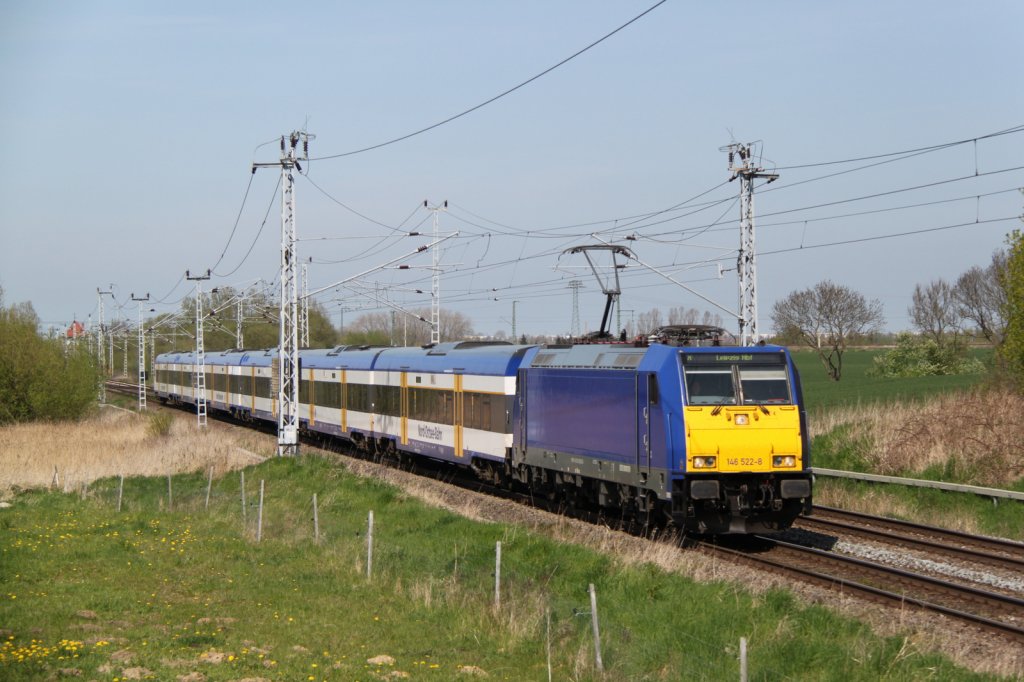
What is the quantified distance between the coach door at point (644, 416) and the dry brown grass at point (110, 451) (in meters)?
17.7

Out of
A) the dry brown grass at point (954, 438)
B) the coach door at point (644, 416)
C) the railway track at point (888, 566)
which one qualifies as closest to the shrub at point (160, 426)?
the railway track at point (888, 566)

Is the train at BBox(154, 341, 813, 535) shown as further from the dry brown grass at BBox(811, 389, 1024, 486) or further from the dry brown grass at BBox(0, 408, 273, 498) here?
the dry brown grass at BBox(0, 408, 273, 498)

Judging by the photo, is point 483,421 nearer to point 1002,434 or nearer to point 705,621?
point 1002,434

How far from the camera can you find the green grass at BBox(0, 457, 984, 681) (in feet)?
34.6

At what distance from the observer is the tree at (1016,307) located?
25922mm

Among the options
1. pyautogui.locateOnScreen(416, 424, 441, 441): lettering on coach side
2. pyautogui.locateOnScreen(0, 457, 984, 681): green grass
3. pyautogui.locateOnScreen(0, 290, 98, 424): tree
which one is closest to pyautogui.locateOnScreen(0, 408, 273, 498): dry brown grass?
pyautogui.locateOnScreen(0, 290, 98, 424): tree

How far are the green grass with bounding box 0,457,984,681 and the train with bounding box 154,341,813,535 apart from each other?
1.99 m

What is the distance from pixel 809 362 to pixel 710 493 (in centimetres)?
8806

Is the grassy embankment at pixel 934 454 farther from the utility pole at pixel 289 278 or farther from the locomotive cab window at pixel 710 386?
the utility pole at pixel 289 278

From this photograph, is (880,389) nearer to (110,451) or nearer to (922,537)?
(922,537)

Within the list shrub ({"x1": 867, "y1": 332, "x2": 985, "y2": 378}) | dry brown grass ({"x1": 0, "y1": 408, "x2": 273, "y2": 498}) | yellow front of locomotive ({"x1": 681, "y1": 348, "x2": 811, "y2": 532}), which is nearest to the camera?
yellow front of locomotive ({"x1": 681, "y1": 348, "x2": 811, "y2": 532})

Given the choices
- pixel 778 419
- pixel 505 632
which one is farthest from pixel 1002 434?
pixel 505 632

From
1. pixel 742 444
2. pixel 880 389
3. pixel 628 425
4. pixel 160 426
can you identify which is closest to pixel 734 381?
pixel 742 444

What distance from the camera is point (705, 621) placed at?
11992mm
